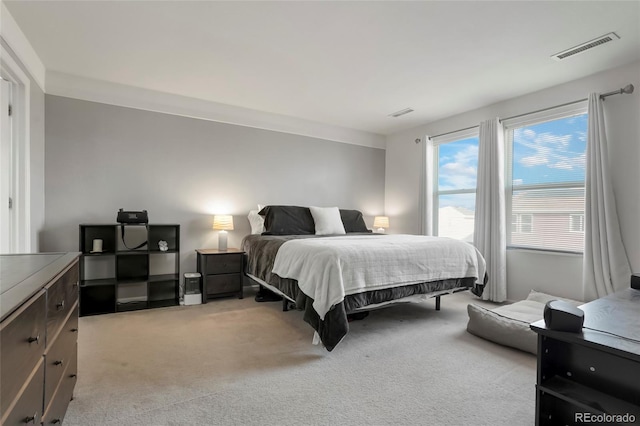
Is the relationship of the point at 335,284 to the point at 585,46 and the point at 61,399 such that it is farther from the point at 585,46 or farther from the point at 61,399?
the point at 585,46

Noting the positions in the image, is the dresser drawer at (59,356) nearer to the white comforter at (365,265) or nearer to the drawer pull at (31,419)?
the drawer pull at (31,419)

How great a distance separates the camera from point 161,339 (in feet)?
8.45

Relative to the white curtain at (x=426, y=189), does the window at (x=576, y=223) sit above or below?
below

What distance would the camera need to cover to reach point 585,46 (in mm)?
2646

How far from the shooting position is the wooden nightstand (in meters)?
3.69

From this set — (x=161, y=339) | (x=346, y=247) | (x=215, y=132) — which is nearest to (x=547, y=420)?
(x=346, y=247)

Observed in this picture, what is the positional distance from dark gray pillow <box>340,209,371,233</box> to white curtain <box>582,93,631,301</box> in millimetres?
2660

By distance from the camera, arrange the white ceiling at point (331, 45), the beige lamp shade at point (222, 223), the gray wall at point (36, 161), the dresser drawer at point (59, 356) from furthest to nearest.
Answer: the beige lamp shade at point (222, 223) < the gray wall at point (36, 161) < the white ceiling at point (331, 45) < the dresser drawer at point (59, 356)

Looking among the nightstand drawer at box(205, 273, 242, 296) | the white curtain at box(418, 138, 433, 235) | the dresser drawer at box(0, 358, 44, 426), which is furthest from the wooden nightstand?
the white curtain at box(418, 138, 433, 235)

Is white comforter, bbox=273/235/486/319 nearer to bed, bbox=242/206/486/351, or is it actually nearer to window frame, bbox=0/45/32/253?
bed, bbox=242/206/486/351

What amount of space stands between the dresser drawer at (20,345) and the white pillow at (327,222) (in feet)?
10.9

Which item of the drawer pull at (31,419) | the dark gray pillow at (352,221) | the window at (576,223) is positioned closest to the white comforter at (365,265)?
the window at (576,223)

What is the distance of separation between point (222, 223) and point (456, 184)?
Result: 11.1ft

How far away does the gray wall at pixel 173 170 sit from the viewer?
3.35m
